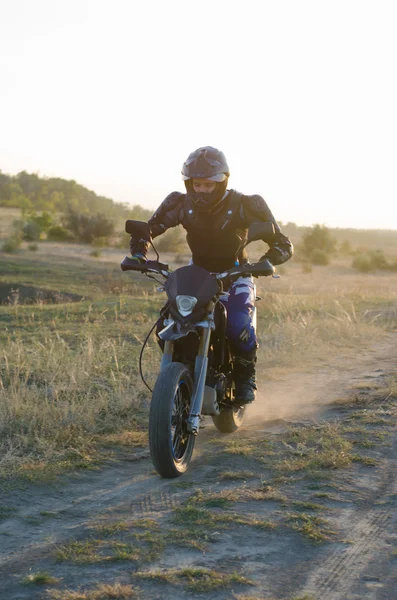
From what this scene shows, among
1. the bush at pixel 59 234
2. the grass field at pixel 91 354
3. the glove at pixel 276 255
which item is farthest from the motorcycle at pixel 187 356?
the bush at pixel 59 234

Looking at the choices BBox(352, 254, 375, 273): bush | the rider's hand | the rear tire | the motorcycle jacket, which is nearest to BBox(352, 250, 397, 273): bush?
BBox(352, 254, 375, 273): bush

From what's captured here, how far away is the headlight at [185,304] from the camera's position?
5309mm

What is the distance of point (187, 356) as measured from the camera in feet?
18.7

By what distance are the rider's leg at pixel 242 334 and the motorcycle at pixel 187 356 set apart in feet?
0.62

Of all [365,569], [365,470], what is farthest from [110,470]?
[365,569]

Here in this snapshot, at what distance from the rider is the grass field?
3.70 ft

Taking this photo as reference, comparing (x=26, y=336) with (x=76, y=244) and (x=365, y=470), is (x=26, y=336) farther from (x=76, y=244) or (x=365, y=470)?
(x=76, y=244)

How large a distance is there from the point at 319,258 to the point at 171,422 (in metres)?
35.8

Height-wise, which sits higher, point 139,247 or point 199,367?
point 139,247

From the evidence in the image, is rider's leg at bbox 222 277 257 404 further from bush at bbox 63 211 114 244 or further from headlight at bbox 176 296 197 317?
bush at bbox 63 211 114 244

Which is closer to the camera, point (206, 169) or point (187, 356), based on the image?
point (187, 356)

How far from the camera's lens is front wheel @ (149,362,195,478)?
5027mm

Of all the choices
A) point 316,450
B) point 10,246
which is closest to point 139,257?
point 316,450

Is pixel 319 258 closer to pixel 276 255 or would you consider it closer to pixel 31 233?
pixel 31 233
